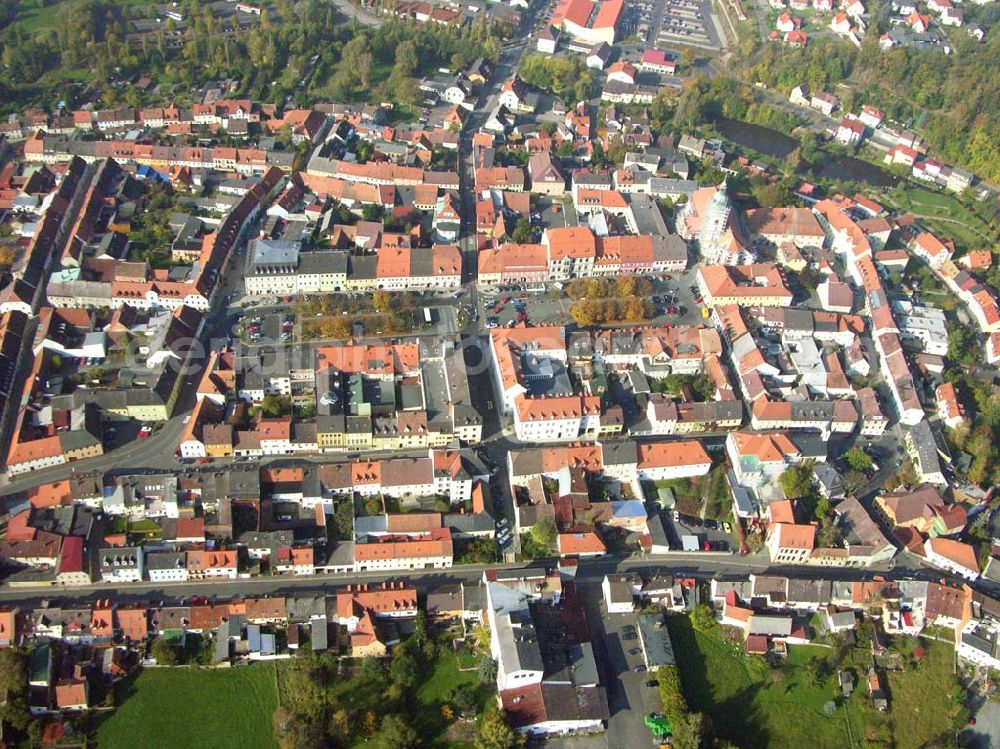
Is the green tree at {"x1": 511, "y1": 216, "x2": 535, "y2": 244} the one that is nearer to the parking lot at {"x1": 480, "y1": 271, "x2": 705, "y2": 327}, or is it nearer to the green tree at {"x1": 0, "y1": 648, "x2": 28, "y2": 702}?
the parking lot at {"x1": 480, "y1": 271, "x2": 705, "y2": 327}

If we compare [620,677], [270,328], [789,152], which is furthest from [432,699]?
[789,152]

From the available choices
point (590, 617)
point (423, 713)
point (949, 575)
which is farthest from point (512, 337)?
point (949, 575)

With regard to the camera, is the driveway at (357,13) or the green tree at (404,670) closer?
the green tree at (404,670)

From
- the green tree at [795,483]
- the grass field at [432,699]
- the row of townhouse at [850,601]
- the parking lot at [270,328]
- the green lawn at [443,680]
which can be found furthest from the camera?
the parking lot at [270,328]

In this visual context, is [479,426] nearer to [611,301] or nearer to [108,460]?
[611,301]

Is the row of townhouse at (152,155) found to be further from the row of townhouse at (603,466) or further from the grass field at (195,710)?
the grass field at (195,710)

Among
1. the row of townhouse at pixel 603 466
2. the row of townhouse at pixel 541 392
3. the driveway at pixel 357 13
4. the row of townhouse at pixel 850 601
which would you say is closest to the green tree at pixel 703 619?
the row of townhouse at pixel 850 601
